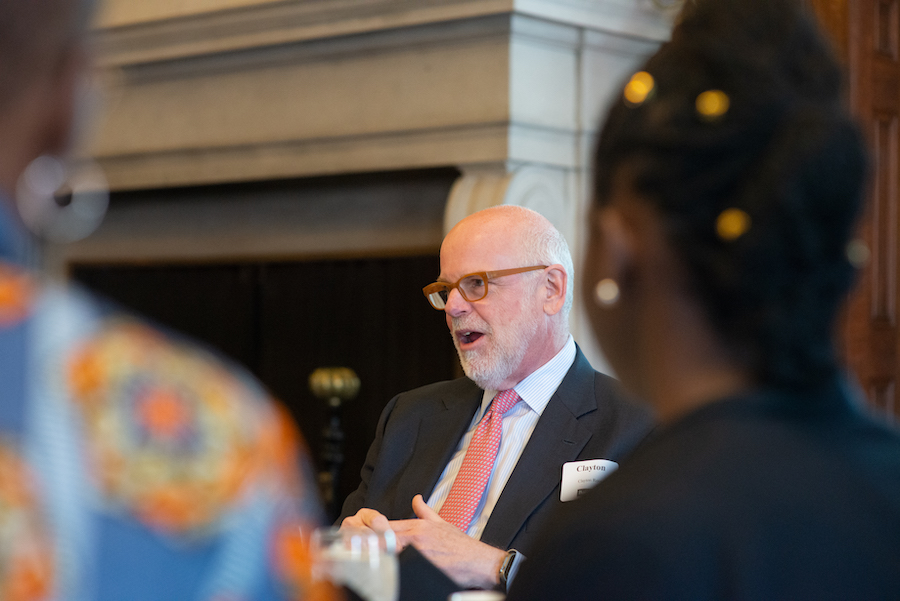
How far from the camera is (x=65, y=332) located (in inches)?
20.6

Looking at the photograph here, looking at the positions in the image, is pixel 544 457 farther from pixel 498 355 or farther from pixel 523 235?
pixel 523 235

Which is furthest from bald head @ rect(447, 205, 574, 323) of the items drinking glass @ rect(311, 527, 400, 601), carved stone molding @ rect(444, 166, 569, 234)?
drinking glass @ rect(311, 527, 400, 601)

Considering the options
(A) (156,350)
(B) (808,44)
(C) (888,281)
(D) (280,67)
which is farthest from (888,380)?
(A) (156,350)

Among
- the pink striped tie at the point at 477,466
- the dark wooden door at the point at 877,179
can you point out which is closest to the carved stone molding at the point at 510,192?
the dark wooden door at the point at 877,179

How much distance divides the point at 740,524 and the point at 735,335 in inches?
6.2

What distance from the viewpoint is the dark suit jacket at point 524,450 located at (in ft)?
7.37

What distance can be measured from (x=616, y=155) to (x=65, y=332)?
0.51 meters

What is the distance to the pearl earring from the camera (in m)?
0.90

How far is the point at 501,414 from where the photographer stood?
250 centimetres

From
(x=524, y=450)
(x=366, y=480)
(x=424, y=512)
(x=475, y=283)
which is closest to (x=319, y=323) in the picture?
(x=366, y=480)

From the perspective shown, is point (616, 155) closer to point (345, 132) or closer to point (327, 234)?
point (345, 132)

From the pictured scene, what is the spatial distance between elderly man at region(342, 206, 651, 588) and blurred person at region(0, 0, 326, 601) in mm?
1644

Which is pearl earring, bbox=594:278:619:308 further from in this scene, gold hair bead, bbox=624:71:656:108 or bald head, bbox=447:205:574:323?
bald head, bbox=447:205:574:323

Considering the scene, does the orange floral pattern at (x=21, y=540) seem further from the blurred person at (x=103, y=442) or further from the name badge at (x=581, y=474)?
the name badge at (x=581, y=474)
